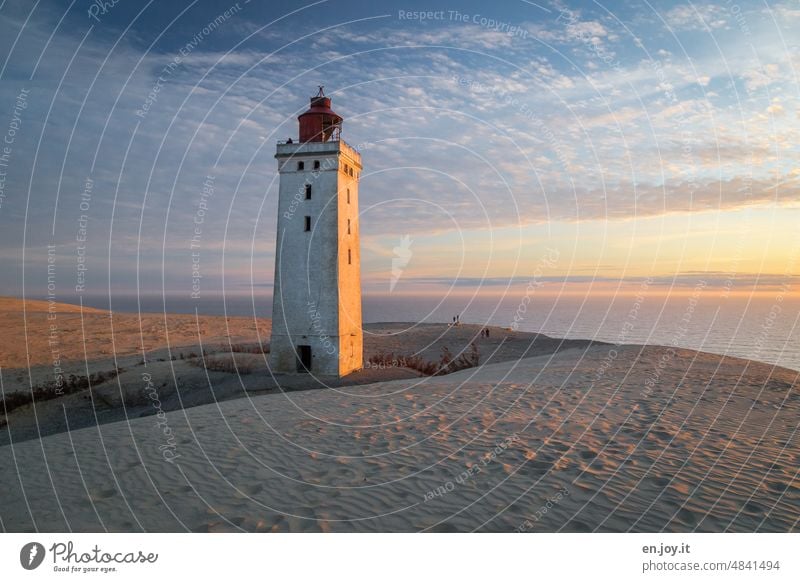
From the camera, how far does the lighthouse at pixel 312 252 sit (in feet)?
63.8

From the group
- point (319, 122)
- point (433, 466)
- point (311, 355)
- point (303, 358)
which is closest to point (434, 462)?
point (433, 466)

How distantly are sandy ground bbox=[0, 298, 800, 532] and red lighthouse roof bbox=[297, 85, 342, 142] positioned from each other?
10.8 m

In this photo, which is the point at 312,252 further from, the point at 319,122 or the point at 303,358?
the point at 319,122

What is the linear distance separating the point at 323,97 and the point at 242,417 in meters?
14.2

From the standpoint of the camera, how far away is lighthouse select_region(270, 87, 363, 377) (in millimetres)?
19438

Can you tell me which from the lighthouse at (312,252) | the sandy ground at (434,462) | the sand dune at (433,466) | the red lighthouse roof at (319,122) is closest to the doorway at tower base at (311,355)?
the lighthouse at (312,252)

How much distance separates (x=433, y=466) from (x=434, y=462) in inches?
7.5

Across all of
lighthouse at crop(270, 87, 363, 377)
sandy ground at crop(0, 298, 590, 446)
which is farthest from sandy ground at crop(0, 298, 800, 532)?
lighthouse at crop(270, 87, 363, 377)

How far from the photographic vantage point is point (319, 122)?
65.2 ft

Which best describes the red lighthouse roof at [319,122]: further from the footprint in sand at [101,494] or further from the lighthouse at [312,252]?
the footprint in sand at [101,494]

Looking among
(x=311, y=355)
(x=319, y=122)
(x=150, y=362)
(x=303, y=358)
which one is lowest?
(x=150, y=362)

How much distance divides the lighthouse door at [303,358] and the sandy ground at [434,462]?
4247 millimetres
